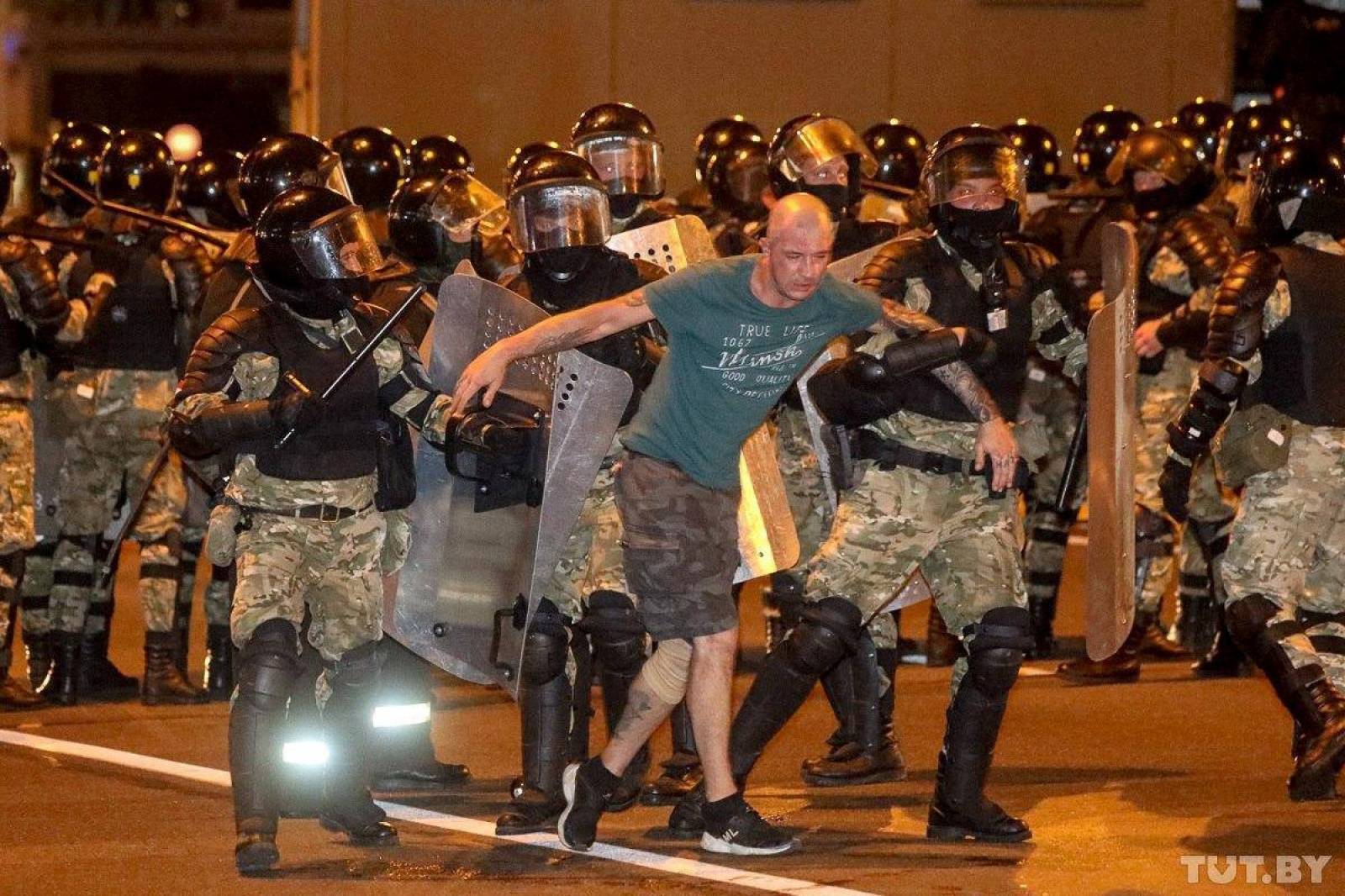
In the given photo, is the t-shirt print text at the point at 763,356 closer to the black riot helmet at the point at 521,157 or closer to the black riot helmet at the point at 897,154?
the black riot helmet at the point at 521,157

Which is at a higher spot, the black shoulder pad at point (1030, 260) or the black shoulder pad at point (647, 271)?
the black shoulder pad at point (1030, 260)

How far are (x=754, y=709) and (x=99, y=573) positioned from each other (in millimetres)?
3688

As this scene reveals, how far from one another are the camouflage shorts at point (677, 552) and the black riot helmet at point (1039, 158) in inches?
222

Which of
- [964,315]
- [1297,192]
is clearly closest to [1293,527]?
[1297,192]

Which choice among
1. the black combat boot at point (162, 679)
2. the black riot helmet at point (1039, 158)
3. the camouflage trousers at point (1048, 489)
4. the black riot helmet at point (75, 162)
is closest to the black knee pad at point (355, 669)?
the black combat boot at point (162, 679)

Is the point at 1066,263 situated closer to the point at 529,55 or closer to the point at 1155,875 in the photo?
the point at 1155,875

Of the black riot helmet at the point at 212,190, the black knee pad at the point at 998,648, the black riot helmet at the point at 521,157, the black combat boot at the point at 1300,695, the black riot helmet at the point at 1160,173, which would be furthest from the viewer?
the black riot helmet at the point at 1160,173

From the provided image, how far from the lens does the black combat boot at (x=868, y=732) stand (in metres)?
8.12

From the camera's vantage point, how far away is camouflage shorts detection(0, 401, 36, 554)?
9281 mm

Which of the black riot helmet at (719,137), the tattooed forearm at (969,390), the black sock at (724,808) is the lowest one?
the black sock at (724,808)

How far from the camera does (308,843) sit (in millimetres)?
7141

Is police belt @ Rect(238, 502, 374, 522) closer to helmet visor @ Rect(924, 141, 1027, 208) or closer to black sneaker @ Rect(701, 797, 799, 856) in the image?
black sneaker @ Rect(701, 797, 799, 856)

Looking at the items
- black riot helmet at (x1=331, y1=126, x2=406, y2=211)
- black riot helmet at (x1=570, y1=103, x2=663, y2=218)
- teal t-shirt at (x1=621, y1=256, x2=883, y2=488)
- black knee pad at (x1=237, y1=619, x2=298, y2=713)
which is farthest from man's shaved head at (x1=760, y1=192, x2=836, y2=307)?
black riot helmet at (x1=331, y1=126, x2=406, y2=211)

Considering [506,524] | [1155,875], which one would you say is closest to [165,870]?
[506,524]
